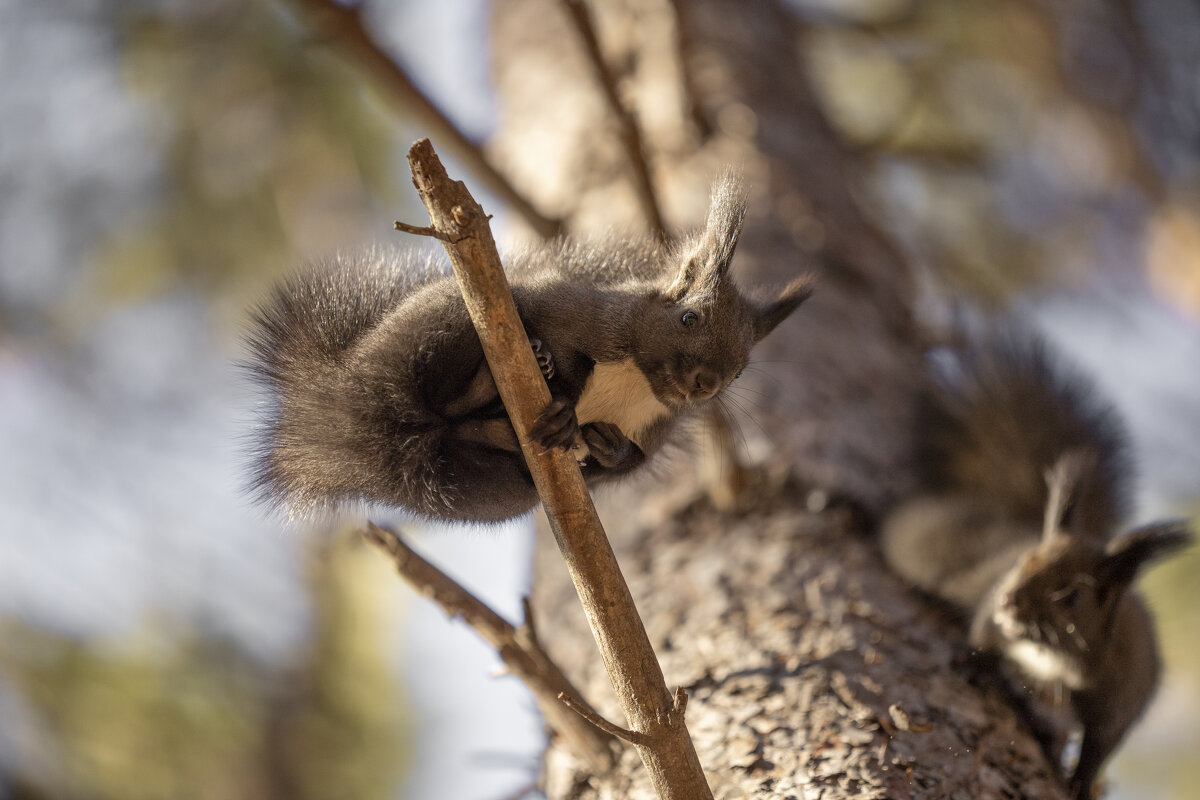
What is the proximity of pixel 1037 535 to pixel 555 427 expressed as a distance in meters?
1.62

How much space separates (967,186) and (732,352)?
10.3 ft

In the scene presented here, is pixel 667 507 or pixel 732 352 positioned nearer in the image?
pixel 732 352

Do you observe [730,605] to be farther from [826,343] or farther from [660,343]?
[826,343]

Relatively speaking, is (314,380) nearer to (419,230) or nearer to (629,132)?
(419,230)

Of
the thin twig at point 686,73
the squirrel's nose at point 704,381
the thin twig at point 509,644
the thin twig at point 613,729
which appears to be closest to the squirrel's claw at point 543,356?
the squirrel's nose at point 704,381

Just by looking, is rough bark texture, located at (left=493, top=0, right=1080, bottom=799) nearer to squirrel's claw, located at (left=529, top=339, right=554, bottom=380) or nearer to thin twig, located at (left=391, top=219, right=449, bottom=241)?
squirrel's claw, located at (left=529, top=339, right=554, bottom=380)

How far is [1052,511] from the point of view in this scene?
206cm

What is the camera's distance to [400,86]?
6.89 ft

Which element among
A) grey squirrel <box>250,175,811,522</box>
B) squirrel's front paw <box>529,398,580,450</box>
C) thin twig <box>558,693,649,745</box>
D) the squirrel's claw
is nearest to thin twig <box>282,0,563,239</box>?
grey squirrel <box>250,175,811,522</box>

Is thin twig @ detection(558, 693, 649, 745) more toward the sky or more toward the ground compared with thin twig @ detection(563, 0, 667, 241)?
more toward the ground

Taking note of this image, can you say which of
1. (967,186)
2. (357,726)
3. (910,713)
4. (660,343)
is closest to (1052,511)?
(910,713)

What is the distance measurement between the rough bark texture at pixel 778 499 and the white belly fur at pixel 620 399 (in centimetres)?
49

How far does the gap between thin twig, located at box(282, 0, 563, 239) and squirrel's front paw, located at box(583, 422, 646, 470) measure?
3.02 ft

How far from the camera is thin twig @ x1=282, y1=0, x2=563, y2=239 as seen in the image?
203 centimetres
